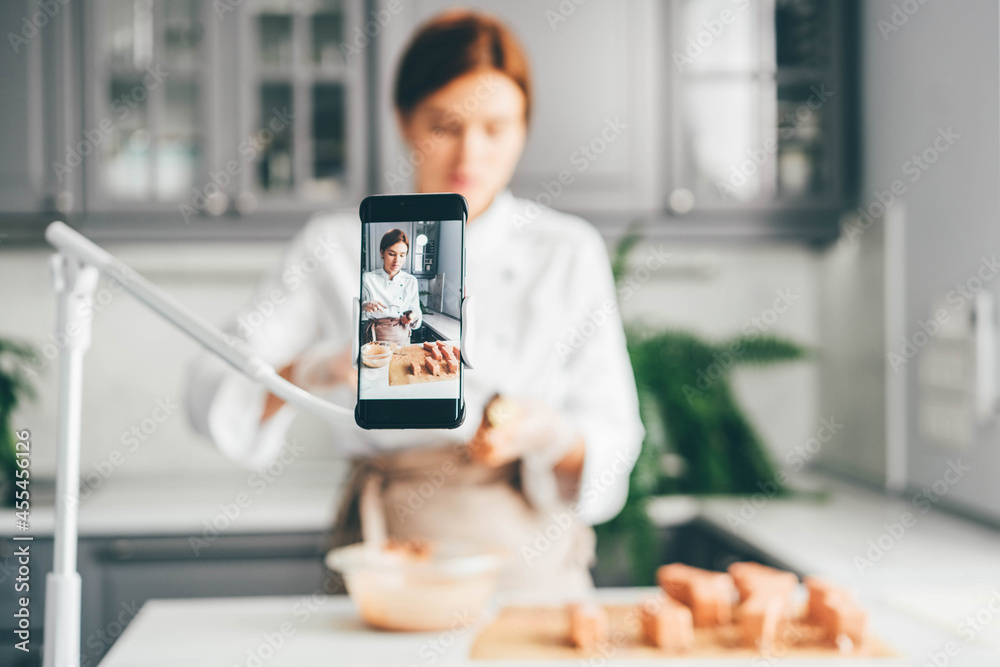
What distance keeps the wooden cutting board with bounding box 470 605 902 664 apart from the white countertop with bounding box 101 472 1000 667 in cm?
2

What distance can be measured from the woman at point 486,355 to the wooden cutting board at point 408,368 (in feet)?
1.88

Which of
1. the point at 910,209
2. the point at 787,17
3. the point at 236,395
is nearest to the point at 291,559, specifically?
the point at 236,395

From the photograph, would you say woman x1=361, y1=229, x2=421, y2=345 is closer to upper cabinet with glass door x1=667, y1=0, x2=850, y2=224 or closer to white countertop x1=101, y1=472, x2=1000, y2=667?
white countertop x1=101, y1=472, x2=1000, y2=667

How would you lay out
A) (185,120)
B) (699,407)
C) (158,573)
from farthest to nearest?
1. (185,120)
2. (699,407)
3. (158,573)

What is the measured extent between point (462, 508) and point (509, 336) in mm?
272

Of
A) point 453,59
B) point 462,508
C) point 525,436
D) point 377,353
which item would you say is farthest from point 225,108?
point 377,353

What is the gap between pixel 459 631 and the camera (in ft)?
3.17

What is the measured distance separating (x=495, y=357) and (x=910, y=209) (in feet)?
3.88

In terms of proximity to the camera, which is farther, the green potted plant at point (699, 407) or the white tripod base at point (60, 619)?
the green potted plant at point (699, 407)

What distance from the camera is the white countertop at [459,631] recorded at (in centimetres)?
90

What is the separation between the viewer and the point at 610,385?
1258mm

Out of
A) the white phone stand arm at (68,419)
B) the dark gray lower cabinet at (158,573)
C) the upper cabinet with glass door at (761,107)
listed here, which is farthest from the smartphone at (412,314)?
the upper cabinet with glass door at (761,107)

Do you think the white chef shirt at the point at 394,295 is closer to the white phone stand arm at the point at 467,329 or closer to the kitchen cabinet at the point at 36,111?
the white phone stand arm at the point at 467,329

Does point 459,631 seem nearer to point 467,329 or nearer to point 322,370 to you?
point 322,370
